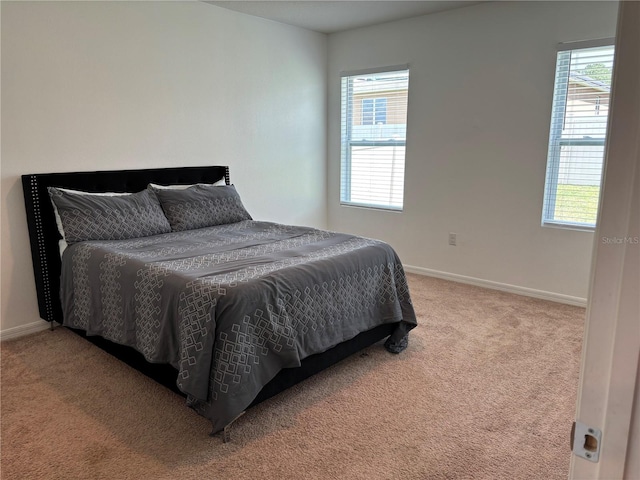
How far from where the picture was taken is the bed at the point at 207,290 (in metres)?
2.05

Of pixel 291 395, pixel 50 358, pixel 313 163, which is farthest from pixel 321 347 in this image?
pixel 313 163

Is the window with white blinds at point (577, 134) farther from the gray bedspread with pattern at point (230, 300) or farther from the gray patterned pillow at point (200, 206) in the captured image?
the gray patterned pillow at point (200, 206)

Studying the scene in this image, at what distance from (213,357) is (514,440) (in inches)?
55.4

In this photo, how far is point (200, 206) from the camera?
11.9ft

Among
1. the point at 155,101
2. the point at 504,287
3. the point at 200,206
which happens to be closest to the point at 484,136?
the point at 504,287

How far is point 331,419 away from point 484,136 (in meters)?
2.89

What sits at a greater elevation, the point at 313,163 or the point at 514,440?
the point at 313,163

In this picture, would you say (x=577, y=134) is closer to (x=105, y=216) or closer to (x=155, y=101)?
(x=155, y=101)

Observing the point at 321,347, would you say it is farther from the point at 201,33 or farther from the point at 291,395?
the point at 201,33

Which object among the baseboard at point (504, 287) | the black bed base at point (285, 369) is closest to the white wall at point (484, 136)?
the baseboard at point (504, 287)

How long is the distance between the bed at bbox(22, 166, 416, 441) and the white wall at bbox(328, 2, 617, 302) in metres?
1.60

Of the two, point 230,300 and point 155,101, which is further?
point 155,101

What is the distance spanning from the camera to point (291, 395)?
2.46 m

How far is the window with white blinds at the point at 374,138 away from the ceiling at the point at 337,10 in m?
0.52
